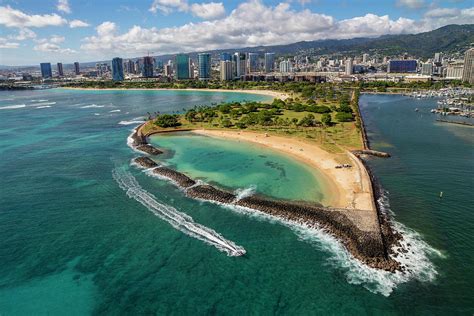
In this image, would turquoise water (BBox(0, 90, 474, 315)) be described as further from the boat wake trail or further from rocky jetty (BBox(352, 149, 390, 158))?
rocky jetty (BBox(352, 149, 390, 158))

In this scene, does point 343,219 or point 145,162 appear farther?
point 145,162

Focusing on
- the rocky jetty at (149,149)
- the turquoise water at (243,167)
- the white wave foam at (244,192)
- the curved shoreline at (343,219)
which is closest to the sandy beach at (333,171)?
the curved shoreline at (343,219)

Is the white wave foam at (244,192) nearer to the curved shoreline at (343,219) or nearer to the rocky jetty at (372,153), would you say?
the curved shoreline at (343,219)

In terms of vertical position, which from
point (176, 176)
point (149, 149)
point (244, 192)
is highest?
point (149, 149)

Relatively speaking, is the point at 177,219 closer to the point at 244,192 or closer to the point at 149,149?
the point at 244,192

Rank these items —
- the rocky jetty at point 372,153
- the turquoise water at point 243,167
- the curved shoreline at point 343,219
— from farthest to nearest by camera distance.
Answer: the rocky jetty at point 372,153, the turquoise water at point 243,167, the curved shoreline at point 343,219

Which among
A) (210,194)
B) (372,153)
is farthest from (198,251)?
(372,153)
